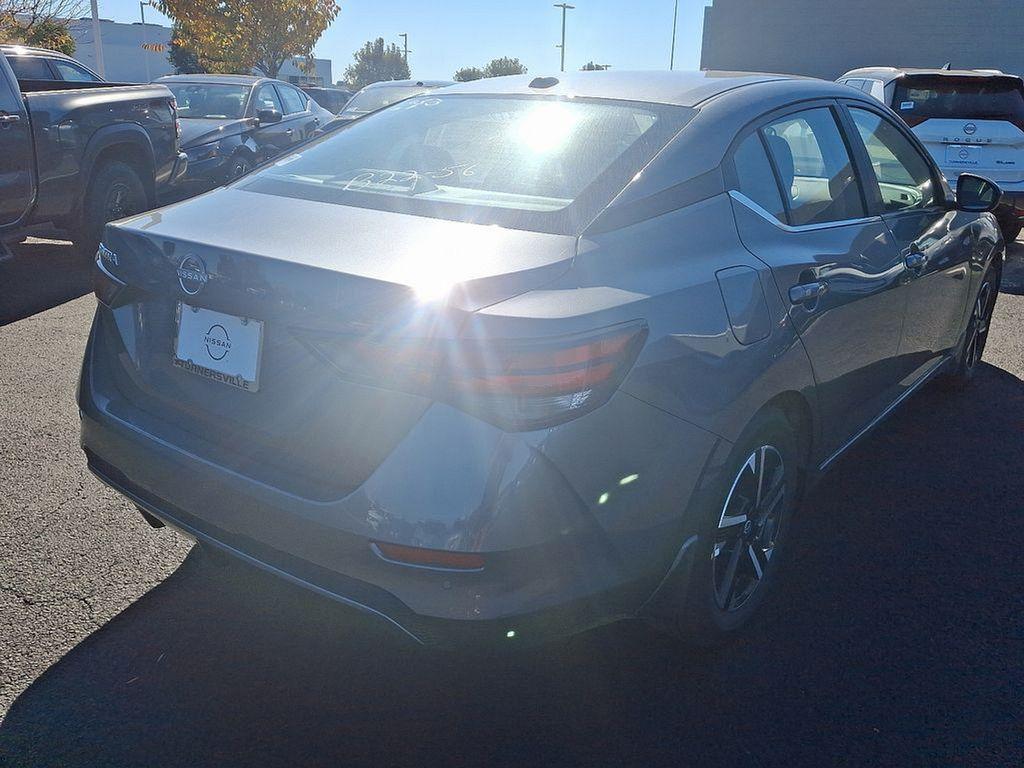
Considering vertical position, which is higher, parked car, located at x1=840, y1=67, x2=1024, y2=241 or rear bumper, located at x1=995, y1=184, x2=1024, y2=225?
parked car, located at x1=840, y1=67, x2=1024, y2=241

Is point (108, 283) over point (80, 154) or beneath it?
over

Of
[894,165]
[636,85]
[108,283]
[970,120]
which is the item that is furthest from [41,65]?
[970,120]

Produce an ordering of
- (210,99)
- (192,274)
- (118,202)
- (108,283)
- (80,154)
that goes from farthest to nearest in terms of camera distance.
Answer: (210,99), (118,202), (80,154), (108,283), (192,274)

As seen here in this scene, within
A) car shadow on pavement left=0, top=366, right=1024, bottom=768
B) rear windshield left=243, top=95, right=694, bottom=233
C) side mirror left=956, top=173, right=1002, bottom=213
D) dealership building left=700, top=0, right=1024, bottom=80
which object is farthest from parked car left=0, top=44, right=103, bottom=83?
dealership building left=700, top=0, right=1024, bottom=80

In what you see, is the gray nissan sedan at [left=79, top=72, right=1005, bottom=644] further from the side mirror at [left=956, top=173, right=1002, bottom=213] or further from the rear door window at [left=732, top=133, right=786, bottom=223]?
the side mirror at [left=956, top=173, right=1002, bottom=213]

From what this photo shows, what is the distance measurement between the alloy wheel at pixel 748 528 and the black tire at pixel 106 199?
20.9ft

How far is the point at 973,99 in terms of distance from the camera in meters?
9.00

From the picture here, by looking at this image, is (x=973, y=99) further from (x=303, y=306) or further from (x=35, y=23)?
(x=35, y=23)

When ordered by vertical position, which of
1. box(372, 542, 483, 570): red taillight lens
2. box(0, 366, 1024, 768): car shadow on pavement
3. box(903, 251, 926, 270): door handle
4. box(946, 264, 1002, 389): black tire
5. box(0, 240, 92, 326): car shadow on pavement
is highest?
box(903, 251, 926, 270): door handle

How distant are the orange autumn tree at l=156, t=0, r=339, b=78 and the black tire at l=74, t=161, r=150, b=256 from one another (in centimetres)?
2887

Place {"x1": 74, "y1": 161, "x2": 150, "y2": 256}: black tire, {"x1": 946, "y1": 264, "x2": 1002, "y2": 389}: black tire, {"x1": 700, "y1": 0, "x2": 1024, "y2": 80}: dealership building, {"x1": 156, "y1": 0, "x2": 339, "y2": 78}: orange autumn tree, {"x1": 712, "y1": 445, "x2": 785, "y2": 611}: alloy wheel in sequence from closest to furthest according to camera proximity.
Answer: {"x1": 712, "y1": 445, "x2": 785, "y2": 611}: alloy wheel → {"x1": 946, "y1": 264, "x2": 1002, "y2": 389}: black tire → {"x1": 74, "y1": 161, "x2": 150, "y2": 256}: black tire → {"x1": 156, "y1": 0, "x2": 339, "y2": 78}: orange autumn tree → {"x1": 700, "y1": 0, "x2": 1024, "y2": 80}: dealership building

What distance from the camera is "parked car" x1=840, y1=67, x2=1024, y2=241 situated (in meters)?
8.88

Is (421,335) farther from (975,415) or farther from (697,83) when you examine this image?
(975,415)

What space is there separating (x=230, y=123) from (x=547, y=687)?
398 inches
